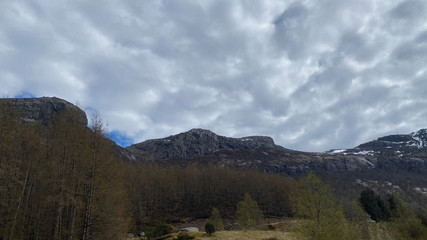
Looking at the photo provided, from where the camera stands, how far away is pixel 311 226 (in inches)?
827

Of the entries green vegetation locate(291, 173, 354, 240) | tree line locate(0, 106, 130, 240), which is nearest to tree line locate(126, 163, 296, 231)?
tree line locate(0, 106, 130, 240)

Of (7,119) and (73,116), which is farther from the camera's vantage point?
(73,116)

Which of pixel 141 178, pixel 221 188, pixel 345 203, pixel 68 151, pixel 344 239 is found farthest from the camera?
pixel 221 188

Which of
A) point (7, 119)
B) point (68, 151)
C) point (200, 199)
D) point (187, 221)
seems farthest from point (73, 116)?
point (200, 199)

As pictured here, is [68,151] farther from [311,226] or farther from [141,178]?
[141,178]

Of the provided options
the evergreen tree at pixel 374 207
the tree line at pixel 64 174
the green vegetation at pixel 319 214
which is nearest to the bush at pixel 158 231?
the tree line at pixel 64 174

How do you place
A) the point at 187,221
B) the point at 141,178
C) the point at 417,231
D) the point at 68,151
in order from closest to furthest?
the point at 68,151
the point at 417,231
the point at 187,221
the point at 141,178

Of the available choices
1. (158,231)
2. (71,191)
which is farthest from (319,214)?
(158,231)

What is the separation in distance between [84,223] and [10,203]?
693 cm

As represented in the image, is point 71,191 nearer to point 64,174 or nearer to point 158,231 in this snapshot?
point 64,174

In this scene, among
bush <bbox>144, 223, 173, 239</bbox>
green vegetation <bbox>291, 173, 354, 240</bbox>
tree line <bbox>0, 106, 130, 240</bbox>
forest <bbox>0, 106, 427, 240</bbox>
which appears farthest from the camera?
bush <bbox>144, 223, 173, 239</bbox>

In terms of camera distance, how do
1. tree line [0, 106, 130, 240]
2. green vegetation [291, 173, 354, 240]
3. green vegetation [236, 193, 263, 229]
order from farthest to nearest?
green vegetation [236, 193, 263, 229]
green vegetation [291, 173, 354, 240]
tree line [0, 106, 130, 240]

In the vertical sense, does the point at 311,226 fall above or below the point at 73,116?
below

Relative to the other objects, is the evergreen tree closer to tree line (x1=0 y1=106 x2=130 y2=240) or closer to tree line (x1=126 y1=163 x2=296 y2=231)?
tree line (x1=126 y1=163 x2=296 y2=231)
